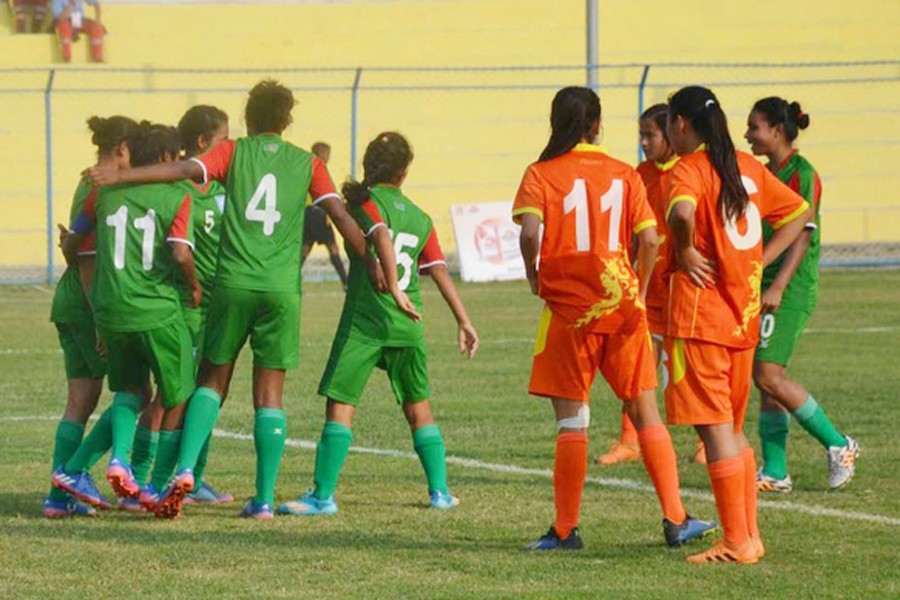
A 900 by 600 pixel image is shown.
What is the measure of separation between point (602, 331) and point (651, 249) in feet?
1.33

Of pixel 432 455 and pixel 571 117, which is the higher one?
pixel 571 117

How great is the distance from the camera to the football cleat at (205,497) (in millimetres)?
9541

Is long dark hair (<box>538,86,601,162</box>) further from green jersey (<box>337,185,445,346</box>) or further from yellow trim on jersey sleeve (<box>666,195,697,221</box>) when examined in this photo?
green jersey (<box>337,185,445,346</box>)

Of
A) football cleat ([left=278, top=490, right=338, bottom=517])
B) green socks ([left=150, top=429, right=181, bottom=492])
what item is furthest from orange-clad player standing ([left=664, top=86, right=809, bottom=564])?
green socks ([left=150, top=429, right=181, bottom=492])

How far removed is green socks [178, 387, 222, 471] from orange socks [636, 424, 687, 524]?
6.73ft

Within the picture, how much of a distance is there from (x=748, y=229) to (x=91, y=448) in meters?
3.29

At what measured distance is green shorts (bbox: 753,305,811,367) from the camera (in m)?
9.98

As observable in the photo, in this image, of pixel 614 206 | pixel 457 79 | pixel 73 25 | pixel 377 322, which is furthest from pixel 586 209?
pixel 73 25

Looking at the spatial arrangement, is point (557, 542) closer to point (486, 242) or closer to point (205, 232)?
point (205, 232)

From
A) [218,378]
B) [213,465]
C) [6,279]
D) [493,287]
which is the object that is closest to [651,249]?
[218,378]

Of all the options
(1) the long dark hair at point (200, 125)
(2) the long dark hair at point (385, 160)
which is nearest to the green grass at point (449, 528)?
(2) the long dark hair at point (385, 160)

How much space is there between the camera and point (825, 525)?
877 centimetres

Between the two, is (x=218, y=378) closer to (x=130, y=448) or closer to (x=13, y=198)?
(x=130, y=448)

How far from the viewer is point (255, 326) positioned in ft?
29.1
